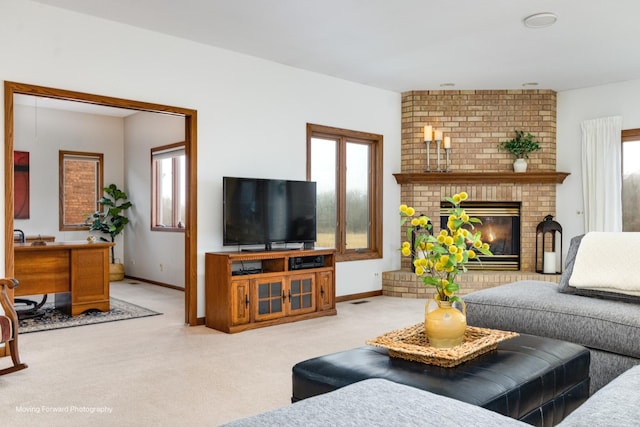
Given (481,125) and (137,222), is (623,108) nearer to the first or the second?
(481,125)

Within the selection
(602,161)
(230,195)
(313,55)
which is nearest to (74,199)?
(230,195)

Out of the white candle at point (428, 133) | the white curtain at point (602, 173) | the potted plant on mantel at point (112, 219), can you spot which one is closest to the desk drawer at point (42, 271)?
the potted plant on mantel at point (112, 219)

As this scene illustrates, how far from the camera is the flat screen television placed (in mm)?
4891

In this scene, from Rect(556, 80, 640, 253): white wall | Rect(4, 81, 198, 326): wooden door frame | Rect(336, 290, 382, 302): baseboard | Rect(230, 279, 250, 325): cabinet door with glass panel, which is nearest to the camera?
Rect(4, 81, 198, 326): wooden door frame

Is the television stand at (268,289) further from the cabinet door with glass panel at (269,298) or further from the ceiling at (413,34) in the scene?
the ceiling at (413,34)

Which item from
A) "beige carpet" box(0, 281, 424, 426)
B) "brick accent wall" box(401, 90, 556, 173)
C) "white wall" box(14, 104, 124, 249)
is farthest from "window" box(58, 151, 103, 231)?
"brick accent wall" box(401, 90, 556, 173)

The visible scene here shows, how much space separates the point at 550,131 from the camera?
6707 mm

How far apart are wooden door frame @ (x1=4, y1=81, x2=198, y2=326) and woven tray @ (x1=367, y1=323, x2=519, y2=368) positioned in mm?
2862

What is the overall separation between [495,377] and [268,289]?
3.08m

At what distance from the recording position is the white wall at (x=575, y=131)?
20.6ft

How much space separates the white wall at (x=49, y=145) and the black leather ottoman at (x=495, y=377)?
689cm

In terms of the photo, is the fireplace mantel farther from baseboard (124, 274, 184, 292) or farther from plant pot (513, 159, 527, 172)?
baseboard (124, 274, 184, 292)

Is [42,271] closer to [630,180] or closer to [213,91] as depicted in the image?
[213,91]

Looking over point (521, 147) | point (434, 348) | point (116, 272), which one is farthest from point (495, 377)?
point (116, 272)
